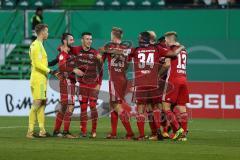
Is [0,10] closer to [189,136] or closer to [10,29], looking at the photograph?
[10,29]

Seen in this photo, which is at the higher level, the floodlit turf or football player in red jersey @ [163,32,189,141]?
football player in red jersey @ [163,32,189,141]

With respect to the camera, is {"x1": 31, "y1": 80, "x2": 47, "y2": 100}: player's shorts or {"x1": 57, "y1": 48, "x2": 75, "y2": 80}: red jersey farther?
{"x1": 57, "y1": 48, "x2": 75, "y2": 80}: red jersey

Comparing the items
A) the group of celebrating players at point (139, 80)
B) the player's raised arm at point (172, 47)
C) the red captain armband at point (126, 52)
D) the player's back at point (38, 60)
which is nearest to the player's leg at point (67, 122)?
the group of celebrating players at point (139, 80)

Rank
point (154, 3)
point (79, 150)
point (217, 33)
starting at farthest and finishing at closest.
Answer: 1. point (154, 3)
2. point (217, 33)
3. point (79, 150)

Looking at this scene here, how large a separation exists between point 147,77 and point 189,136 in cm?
180

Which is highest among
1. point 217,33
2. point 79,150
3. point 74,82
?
point 217,33

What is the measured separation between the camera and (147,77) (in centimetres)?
1748

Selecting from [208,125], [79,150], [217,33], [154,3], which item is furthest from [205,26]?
[79,150]

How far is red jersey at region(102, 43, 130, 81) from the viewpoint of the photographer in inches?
691

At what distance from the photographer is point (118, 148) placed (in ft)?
49.0

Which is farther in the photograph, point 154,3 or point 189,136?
point 154,3

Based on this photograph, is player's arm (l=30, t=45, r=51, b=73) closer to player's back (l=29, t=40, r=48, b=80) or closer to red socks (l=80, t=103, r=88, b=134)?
player's back (l=29, t=40, r=48, b=80)

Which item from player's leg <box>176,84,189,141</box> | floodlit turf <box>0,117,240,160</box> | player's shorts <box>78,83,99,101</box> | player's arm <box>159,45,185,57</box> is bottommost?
floodlit turf <box>0,117,240,160</box>

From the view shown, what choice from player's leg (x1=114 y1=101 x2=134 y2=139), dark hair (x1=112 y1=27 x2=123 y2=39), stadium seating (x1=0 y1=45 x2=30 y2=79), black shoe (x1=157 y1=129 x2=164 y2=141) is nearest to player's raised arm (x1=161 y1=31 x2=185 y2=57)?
dark hair (x1=112 y1=27 x2=123 y2=39)
